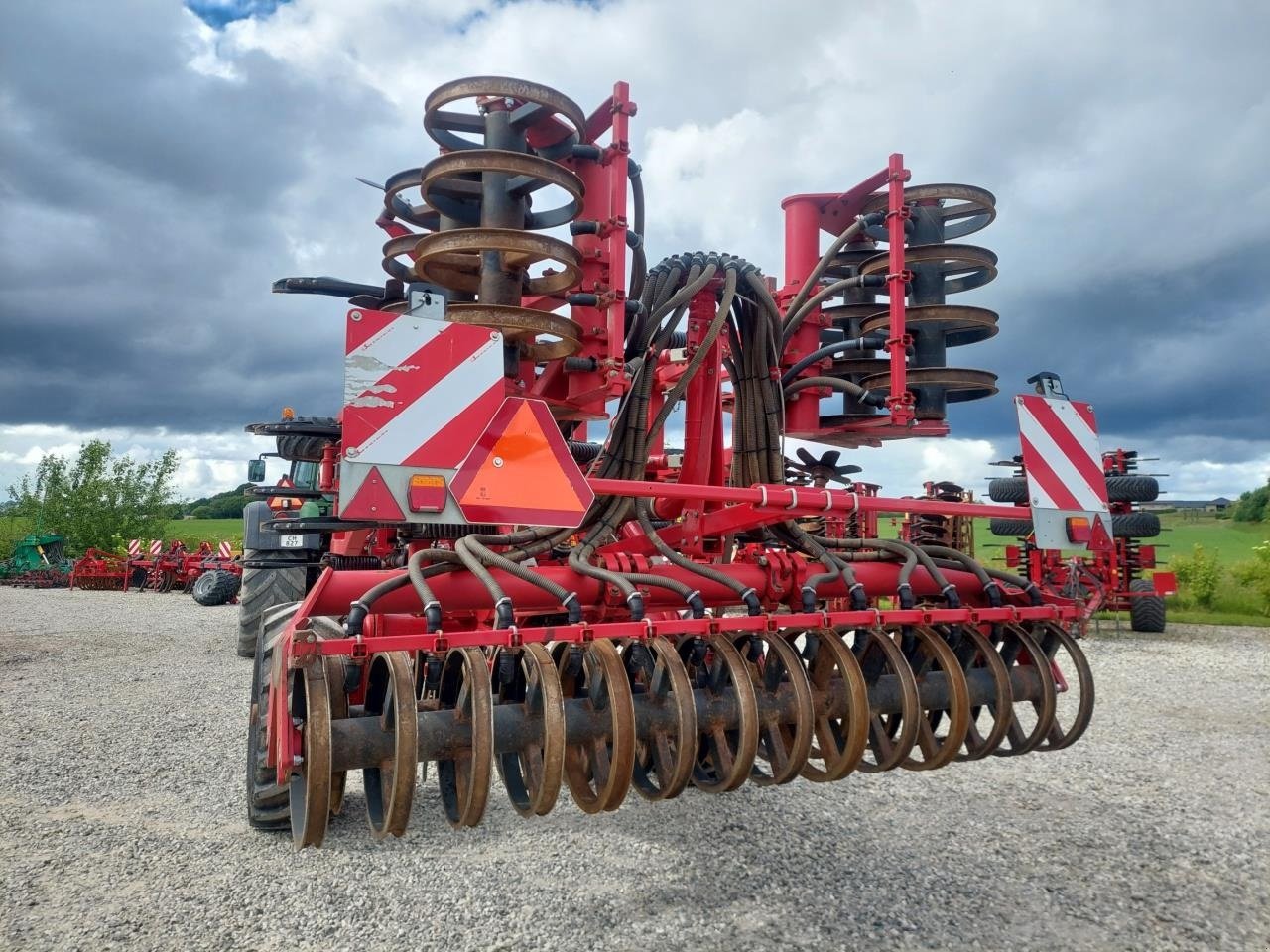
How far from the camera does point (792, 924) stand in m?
2.82

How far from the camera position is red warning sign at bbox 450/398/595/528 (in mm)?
2613

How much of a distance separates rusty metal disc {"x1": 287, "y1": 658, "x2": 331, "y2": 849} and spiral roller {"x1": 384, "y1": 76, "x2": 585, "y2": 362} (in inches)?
53.6

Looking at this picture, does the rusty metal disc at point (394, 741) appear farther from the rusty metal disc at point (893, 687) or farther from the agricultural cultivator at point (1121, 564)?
the agricultural cultivator at point (1121, 564)

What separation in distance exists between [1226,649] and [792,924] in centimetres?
922

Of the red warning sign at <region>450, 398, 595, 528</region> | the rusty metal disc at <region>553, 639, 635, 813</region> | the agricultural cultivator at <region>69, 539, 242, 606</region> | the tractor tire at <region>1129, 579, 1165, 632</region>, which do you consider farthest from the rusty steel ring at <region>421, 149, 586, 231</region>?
the agricultural cultivator at <region>69, 539, 242, 606</region>

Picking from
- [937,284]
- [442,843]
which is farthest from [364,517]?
[937,284]

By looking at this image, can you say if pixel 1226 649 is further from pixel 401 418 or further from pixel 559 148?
pixel 401 418

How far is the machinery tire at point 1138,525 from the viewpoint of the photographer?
11297mm

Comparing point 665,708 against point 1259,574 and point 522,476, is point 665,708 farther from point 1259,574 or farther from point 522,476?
point 1259,574

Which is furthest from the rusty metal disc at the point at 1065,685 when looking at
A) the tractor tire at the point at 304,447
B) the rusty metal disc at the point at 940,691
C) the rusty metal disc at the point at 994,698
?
the tractor tire at the point at 304,447

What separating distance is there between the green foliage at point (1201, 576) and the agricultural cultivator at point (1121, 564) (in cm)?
352

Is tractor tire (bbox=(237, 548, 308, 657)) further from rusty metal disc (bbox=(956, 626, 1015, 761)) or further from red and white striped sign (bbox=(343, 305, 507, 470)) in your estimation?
rusty metal disc (bbox=(956, 626, 1015, 761))

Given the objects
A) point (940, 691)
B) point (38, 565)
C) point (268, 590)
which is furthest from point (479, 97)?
point (38, 565)

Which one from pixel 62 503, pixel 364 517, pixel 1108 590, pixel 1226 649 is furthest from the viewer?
pixel 62 503
